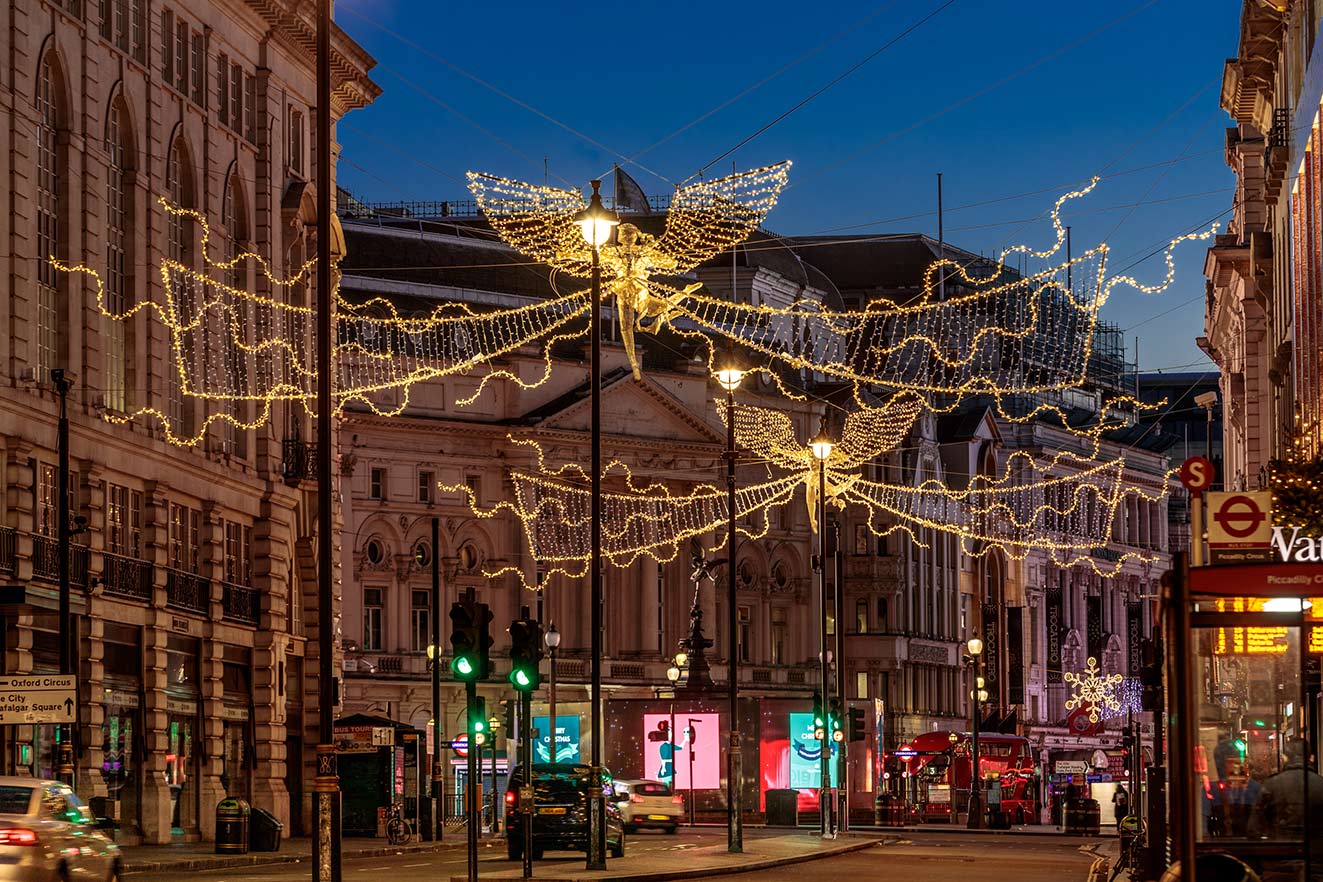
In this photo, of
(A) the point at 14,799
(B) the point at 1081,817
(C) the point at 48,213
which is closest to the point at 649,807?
(B) the point at 1081,817

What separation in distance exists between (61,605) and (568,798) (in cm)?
996

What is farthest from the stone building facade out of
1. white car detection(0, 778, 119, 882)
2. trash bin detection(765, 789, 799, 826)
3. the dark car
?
white car detection(0, 778, 119, 882)

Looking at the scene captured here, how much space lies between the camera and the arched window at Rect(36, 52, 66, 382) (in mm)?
47125

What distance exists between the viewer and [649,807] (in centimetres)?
6297

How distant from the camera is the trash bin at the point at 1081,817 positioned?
66.2 meters

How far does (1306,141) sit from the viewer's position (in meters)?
44.2

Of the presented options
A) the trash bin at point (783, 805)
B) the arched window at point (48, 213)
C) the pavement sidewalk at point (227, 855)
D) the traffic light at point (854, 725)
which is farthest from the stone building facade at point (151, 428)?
the traffic light at point (854, 725)

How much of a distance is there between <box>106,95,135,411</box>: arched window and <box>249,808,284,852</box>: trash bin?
8.74 metres

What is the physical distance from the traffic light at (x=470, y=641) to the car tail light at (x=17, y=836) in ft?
18.4

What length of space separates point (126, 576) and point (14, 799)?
26.7 meters

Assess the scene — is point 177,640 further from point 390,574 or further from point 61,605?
point 390,574

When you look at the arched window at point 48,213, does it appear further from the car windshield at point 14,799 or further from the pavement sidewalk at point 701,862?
the car windshield at point 14,799

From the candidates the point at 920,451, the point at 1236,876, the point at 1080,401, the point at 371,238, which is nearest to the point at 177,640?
the point at 1236,876

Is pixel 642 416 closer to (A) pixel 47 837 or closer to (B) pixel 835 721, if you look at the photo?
(B) pixel 835 721
